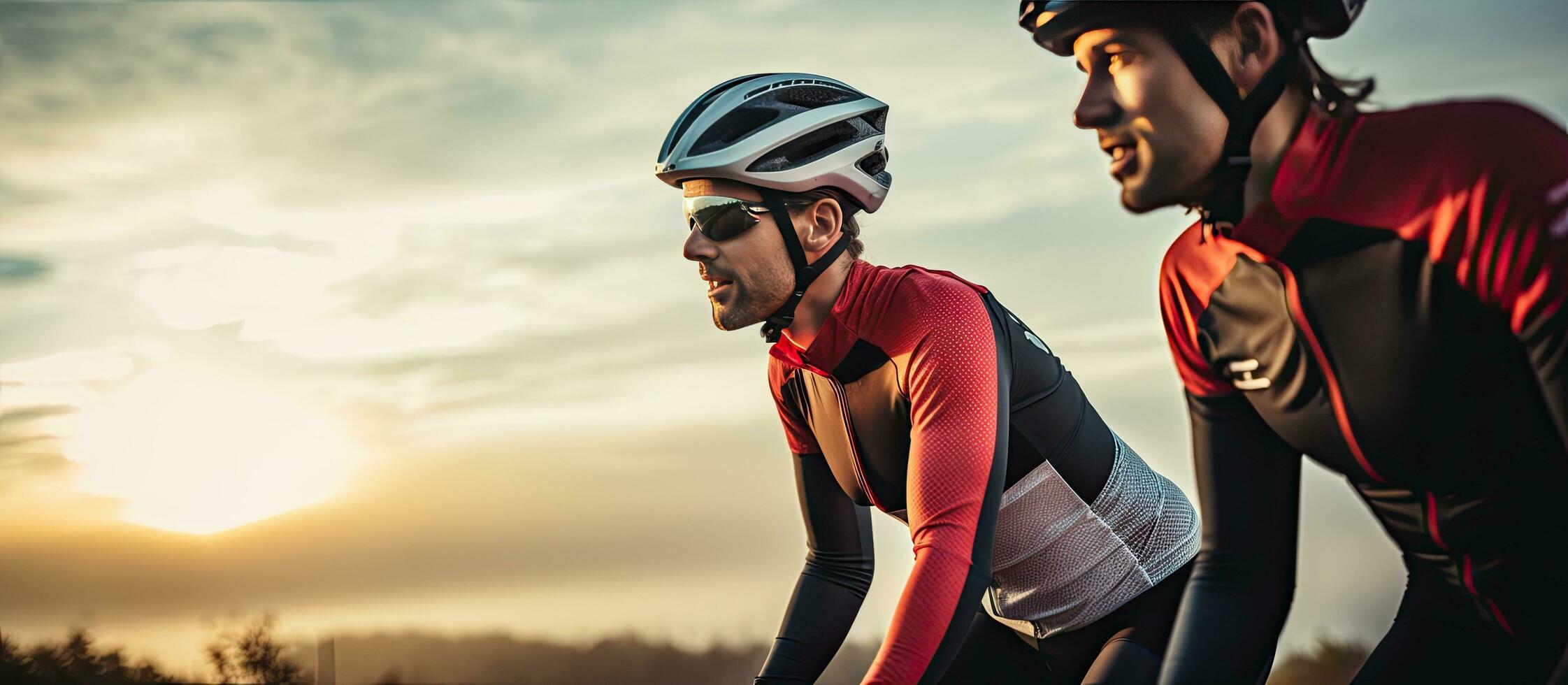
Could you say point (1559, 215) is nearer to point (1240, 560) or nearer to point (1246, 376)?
point (1246, 376)

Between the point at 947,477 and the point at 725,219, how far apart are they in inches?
54.7

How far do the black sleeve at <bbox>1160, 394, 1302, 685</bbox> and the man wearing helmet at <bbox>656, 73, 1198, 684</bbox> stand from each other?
0.91m

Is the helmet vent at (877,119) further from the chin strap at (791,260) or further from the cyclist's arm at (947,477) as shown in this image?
the cyclist's arm at (947,477)

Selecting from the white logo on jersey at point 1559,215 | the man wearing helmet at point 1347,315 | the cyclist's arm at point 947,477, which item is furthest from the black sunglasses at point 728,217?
the white logo on jersey at point 1559,215

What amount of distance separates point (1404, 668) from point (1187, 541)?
4.92ft

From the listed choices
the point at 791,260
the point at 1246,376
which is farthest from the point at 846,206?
the point at 1246,376

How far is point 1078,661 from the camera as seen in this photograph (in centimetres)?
455

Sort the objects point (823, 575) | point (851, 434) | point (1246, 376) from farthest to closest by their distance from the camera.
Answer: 1. point (823, 575)
2. point (851, 434)
3. point (1246, 376)

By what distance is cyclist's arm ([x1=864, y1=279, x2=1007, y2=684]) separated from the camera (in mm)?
3666

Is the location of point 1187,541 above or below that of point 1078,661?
above

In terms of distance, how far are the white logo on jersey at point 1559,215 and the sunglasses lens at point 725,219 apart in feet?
9.03

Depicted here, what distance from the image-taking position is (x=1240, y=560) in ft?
10.4

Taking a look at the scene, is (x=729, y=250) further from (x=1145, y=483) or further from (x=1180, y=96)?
(x=1180, y=96)

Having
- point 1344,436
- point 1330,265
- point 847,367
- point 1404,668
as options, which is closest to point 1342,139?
point 1330,265
